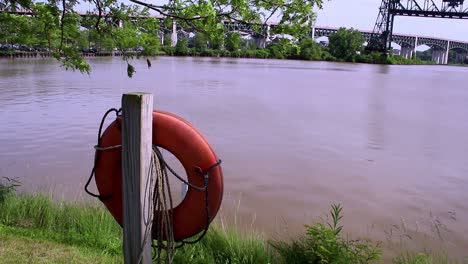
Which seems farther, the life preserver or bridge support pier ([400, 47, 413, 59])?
bridge support pier ([400, 47, 413, 59])

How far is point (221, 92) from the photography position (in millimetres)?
19047

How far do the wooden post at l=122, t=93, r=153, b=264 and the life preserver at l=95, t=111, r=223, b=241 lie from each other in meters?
0.18

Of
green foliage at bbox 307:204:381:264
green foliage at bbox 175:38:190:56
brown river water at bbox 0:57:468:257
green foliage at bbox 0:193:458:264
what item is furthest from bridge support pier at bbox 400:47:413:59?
green foliage at bbox 307:204:381:264

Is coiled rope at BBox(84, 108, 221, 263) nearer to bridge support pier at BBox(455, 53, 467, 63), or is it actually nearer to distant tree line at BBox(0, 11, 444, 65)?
distant tree line at BBox(0, 11, 444, 65)

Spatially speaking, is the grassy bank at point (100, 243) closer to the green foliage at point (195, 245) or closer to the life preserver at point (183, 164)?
the green foliage at point (195, 245)

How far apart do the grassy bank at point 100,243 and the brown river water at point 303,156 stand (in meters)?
1.23

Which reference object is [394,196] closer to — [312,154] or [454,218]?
[454,218]

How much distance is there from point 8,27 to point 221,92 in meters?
14.6

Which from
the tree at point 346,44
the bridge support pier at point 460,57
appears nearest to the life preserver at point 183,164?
the tree at point 346,44

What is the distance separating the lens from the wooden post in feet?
6.93

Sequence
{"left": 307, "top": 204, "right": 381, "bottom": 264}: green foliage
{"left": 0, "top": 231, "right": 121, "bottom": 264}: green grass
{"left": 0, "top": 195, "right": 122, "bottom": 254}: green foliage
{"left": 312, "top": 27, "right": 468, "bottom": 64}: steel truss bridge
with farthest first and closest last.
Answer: {"left": 312, "top": 27, "right": 468, "bottom": 64}: steel truss bridge → {"left": 0, "top": 195, "right": 122, "bottom": 254}: green foliage → {"left": 307, "top": 204, "right": 381, "bottom": 264}: green foliage → {"left": 0, "top": 231, "right": 121, "bottom": 264}: green grass

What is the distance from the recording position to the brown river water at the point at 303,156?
564cm

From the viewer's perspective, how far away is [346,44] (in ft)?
271

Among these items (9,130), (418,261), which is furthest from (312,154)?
(9,130)
